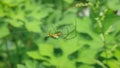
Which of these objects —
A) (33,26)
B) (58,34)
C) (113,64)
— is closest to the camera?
(58,34)

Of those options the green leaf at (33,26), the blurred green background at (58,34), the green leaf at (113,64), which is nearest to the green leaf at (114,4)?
the blurred green background at (58,34)

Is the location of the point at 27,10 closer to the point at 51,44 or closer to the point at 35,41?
the point at 35,41

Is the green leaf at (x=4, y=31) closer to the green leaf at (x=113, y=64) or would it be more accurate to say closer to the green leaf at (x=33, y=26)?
the green leaf at (x=33, y=26)

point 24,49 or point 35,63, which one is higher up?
point 24,49

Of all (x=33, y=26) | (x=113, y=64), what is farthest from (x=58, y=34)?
(x=33, y=26)

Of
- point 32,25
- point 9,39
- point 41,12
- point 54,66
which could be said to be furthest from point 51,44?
point 9,39

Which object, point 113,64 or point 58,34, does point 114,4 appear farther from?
point 58,34

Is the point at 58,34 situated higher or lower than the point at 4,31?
lower

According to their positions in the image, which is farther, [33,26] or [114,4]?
[114,4]
